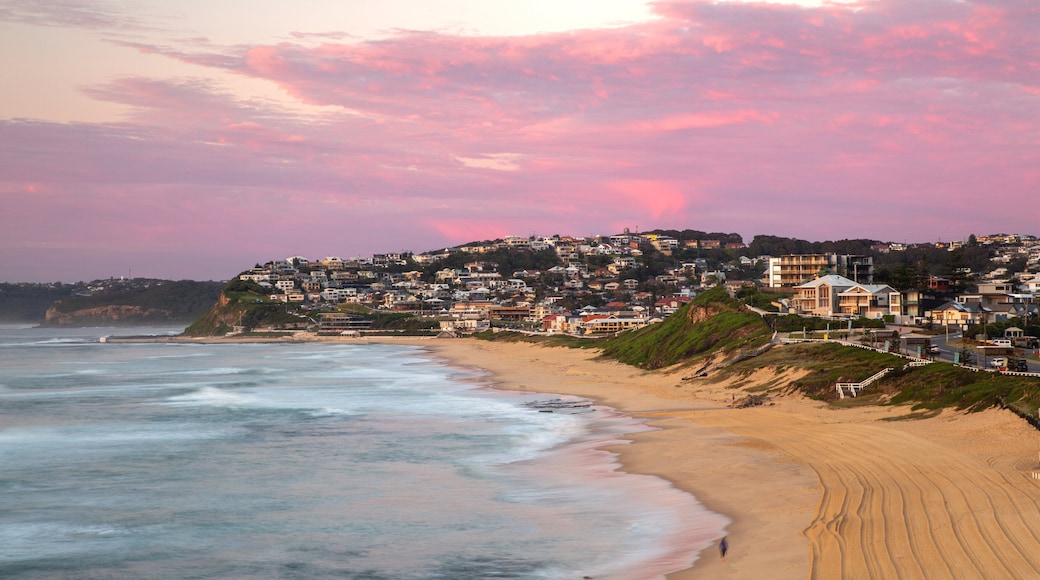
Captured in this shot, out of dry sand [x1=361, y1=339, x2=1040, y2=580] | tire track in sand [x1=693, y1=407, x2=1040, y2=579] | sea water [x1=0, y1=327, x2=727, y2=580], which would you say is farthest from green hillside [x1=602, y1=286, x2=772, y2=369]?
tire track in sand [x1=693, y1=407, x2=1040, y2=579]

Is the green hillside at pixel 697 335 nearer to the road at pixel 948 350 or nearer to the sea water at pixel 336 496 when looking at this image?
the road at pixel 948 350

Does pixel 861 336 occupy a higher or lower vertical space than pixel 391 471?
higher

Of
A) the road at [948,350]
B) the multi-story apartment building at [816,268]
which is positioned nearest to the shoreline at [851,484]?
the road at [948,350]

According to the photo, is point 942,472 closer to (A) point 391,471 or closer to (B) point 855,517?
(B) point 855,517

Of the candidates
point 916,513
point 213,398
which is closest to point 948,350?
point 916,513

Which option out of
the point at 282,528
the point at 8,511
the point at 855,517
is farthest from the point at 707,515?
the point at 8,511

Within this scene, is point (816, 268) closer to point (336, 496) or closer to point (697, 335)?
point (697, 335)
